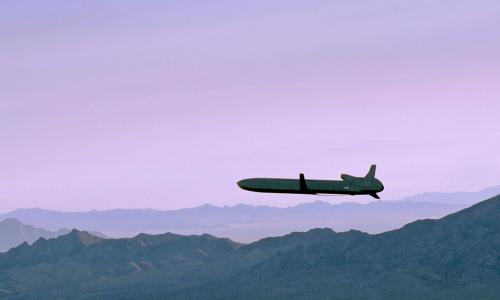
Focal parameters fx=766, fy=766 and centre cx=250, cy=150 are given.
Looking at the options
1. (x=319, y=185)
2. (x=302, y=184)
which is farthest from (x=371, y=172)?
(x=302, y=184)

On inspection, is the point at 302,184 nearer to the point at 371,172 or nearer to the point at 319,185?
the point at 319,185

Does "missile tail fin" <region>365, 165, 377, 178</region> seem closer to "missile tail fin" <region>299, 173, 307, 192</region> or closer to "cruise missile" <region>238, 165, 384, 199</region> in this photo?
"cruise missile" <region>238, 165, 384, 199</region>

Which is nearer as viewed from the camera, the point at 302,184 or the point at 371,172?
the point at 302,184

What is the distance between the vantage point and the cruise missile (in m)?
154

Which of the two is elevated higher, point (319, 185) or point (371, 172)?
point (371, 172)

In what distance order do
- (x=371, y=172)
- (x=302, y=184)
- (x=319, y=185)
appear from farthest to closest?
(x=319, y=185)
(x=371, y=172)
(x=302, y=184)

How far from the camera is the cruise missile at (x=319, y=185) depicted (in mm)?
153625

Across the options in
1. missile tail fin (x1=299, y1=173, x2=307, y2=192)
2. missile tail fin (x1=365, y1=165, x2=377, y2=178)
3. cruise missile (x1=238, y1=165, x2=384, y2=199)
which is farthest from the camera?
missile tail fin (x1=365, y1=165, x2=377, y2=178)

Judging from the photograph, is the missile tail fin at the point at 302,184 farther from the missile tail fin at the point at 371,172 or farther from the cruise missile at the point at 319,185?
the missile tail fin at the point at 371,172

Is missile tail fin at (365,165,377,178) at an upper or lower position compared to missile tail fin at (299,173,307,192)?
upper

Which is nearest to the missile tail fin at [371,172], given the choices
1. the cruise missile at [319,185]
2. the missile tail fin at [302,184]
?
the cruise missile at [319,185]

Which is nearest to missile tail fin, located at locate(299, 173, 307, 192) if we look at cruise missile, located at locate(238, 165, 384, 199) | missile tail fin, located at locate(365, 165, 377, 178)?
cruise missile, located at locate(238, 165, 384, 199)

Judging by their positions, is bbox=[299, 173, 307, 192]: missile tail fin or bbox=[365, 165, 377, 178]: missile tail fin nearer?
bbox=[299, 173, 307, 192]: missile tail fin

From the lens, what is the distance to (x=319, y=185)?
160 m
